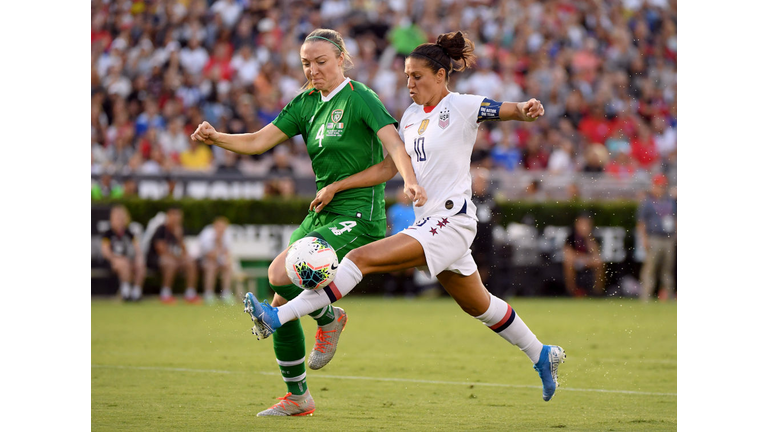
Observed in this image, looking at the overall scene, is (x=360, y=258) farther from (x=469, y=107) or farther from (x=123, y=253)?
(x=123, y=253)

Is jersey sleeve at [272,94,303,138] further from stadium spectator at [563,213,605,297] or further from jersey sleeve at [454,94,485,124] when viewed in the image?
stadium spectator at [563,213,605,297]

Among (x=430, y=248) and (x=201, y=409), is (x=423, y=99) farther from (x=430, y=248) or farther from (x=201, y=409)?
(x=201, y=409)

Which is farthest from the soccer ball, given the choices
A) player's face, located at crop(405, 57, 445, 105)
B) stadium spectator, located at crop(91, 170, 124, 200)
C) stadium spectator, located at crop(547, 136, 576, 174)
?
stadium spectator, located at crop(547, 136, 576, 174)

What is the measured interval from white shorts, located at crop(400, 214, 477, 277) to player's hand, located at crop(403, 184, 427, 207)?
0.72 feet

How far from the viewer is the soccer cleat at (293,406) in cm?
638

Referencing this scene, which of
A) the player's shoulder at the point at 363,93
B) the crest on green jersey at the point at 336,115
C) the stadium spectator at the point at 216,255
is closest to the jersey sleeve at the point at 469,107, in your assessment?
the player's shoulder at the point at 363,93

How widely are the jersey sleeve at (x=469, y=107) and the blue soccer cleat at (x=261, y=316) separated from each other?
5.60ft

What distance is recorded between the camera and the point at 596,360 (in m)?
9.30

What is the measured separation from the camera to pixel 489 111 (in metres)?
5.82

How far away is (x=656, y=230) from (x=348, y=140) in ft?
37.1

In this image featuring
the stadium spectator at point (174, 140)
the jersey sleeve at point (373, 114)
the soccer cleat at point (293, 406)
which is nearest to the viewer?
the jersey sleeve at point (373, 114)

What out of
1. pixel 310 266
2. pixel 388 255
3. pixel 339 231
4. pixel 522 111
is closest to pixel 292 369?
pixel 339 231

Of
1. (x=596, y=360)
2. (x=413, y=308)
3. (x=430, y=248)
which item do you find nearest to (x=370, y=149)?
(x=430, y=248)

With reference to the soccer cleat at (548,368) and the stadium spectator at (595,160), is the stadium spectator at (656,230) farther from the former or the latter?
Answer: the soccer cleat at (548,368)
